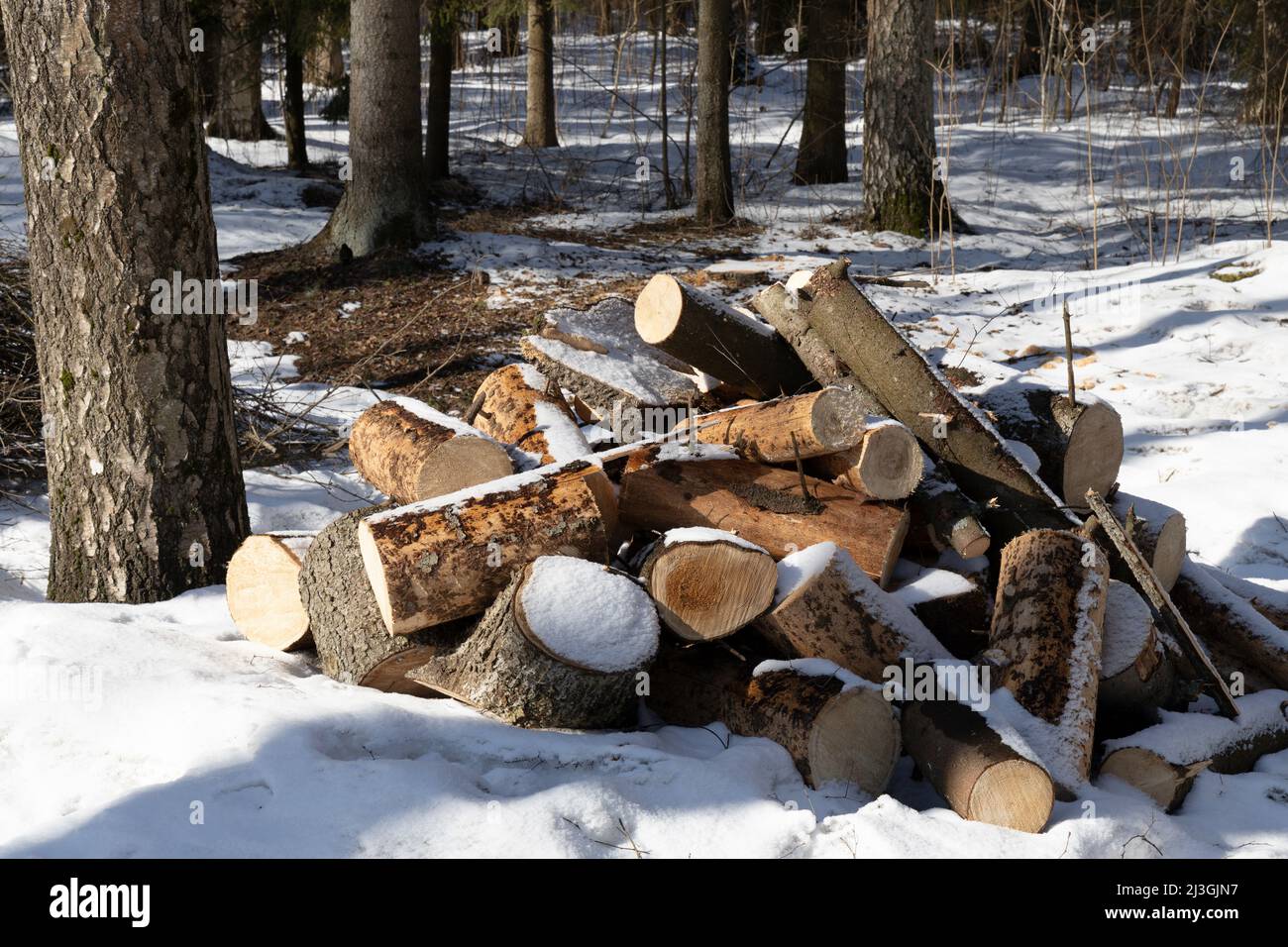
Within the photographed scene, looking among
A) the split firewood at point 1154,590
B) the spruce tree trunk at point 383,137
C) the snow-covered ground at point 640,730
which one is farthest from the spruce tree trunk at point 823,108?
the split firewood at point 1154,590

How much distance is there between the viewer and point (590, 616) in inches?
112

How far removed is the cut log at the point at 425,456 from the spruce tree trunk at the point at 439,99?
27.4ft

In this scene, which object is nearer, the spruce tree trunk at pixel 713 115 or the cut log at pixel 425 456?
the cut log at pixel 425 456

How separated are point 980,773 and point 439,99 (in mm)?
10734

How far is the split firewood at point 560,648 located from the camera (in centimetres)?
283

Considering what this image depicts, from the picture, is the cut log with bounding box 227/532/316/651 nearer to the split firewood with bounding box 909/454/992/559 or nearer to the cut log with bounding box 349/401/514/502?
the cut log with bounding box 349/401/514/502

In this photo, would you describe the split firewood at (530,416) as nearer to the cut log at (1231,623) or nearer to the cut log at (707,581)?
the cut log at (707,581)

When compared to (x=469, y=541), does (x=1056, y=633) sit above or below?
below

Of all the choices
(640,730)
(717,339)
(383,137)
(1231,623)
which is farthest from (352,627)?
(383,137)

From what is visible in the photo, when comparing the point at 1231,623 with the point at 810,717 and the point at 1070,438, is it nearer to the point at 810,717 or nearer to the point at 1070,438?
the point at 1070,438
